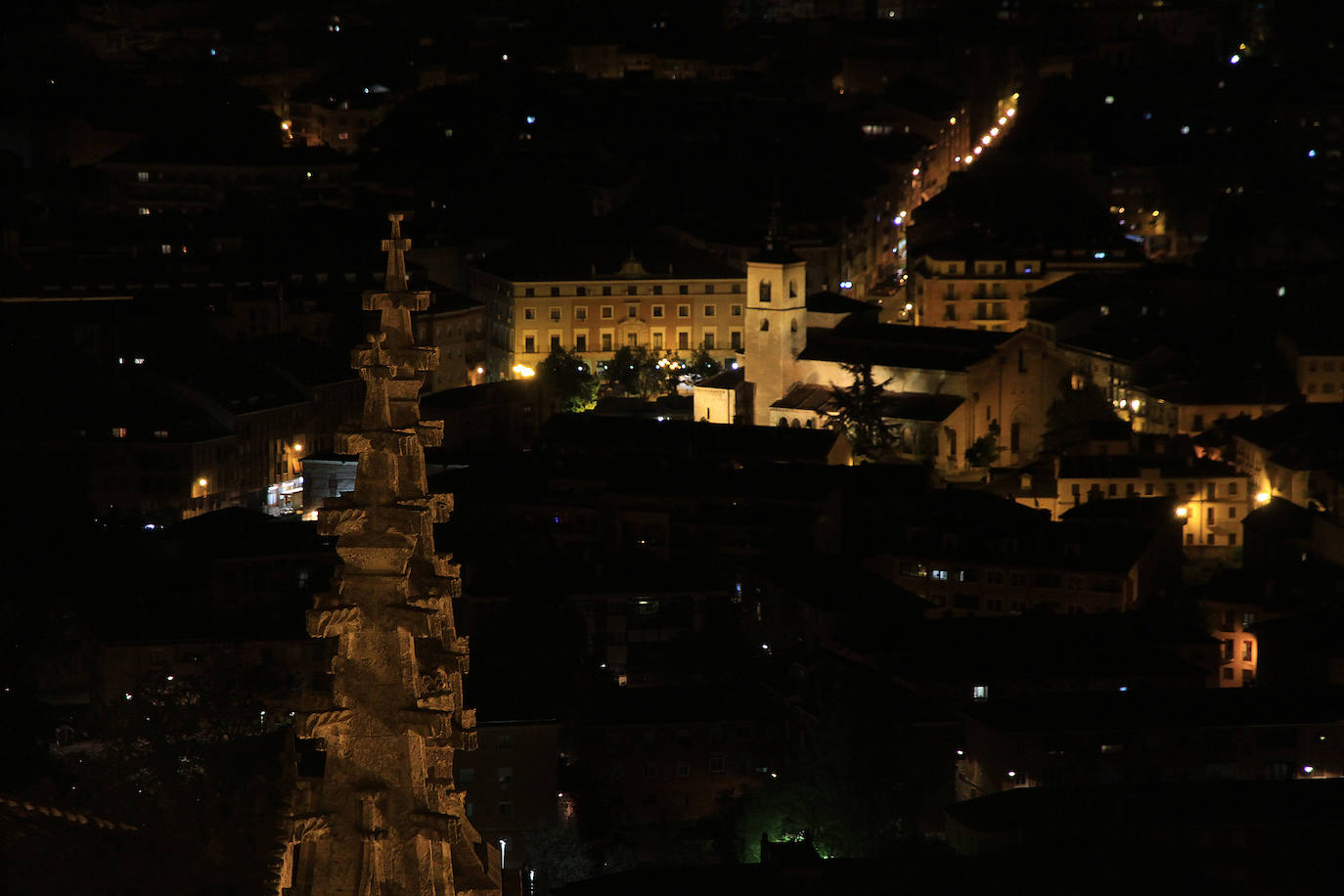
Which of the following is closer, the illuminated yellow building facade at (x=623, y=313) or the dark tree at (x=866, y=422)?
the dark tree at (x=866, y=422)

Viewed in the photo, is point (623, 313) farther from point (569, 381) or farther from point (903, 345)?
point (903, 345)

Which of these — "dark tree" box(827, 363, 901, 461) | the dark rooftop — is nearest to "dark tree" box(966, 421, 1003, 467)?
"dark tree" box(827, 363, 901, 461)

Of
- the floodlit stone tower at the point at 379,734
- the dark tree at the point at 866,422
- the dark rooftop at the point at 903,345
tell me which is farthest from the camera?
the dark rooftop at the point at 903,345

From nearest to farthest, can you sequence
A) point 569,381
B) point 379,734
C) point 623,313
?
point 379,734, point 569,381, point 623,313

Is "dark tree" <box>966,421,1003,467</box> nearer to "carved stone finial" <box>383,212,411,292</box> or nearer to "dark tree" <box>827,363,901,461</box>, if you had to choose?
"dark tree" <box>827,363,901,461</box>

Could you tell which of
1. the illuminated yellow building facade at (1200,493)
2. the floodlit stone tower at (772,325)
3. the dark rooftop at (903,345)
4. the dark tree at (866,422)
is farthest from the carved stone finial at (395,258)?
the floodlit stone tower at (772,325)

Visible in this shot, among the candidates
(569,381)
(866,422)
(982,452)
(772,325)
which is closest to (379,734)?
(866,422)

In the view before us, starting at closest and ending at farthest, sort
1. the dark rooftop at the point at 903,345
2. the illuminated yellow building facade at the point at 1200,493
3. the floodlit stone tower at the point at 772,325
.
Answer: the illuminated yellow building facade at the point at 1200,493, the dark rooftop at the point at 903,345, the floodlit stone tower at the point at 772,325

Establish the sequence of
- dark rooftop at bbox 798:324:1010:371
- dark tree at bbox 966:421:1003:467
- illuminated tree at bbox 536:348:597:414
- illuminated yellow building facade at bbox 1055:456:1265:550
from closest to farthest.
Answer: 1. illuminated yellow building facade at bbox 1055:456:1265:550
2. dark tree at bbox 966:421:1003:467
3. dark rooftop at bbox 798:324:1010:371
4. illuminated tree at bbox 536:348:597:414

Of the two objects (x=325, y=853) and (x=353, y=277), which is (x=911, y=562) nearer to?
(x=353, y=277)

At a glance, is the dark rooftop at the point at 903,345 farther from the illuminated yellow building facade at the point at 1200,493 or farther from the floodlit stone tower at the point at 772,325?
the illuminated yellow building facade at the point at 1200,493
